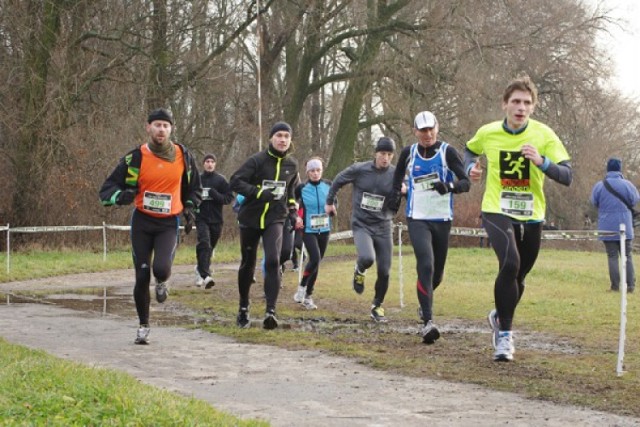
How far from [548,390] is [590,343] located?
3109 mm

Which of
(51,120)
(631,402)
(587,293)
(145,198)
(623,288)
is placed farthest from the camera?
(51,120)

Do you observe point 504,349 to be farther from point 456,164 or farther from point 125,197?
point 125,197

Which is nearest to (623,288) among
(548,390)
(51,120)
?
(548,390)

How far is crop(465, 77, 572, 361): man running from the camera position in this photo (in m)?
8.48

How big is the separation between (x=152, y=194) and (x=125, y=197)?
0.31 m

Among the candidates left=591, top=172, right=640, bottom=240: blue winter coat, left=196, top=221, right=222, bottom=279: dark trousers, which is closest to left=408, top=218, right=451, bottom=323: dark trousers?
left=196, top=221, right=222, bottom=279: dark trousers

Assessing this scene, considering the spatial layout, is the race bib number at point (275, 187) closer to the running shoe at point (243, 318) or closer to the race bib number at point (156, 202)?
the running shoe at point (243, 318)

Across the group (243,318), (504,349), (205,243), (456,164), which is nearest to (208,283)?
(205,243)

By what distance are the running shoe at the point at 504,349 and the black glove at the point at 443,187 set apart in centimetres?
186

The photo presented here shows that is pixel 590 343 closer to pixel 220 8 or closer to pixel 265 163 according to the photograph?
pixel 265 163

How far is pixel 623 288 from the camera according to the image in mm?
7828

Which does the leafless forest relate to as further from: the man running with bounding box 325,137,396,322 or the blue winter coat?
the man running with bounding box 325,137,396,322

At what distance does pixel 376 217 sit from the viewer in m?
12.2

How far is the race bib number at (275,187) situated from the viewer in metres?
10.8
